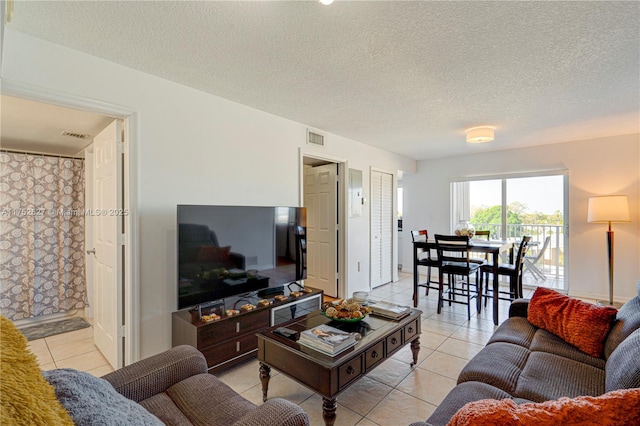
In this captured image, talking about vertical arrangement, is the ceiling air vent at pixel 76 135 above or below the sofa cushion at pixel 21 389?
above

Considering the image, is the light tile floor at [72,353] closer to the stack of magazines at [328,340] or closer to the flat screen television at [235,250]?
the flat screen television at [235,250]

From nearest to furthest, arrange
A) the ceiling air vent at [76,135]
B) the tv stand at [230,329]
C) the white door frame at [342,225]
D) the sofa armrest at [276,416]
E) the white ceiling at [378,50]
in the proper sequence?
1. the sofa armrest at [276,416]
2. the white ceiling at [378,50]
3. the tv stand at [230,329]
4. the ceiling air vent at [76,135]
5. the white door frame at [342,225]

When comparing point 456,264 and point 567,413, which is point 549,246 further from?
point 567,413

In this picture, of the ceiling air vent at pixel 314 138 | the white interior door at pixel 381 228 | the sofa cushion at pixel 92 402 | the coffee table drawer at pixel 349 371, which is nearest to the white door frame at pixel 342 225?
the ceiling air vent at pixel 314 138

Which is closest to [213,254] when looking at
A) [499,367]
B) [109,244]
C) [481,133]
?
[109,244]

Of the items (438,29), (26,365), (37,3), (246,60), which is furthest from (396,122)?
(26,365)

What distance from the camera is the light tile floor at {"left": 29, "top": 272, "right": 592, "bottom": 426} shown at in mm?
1925

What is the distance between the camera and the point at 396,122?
3531 mm

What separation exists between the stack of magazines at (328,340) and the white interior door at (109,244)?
1.55m

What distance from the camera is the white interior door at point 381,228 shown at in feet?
15.9

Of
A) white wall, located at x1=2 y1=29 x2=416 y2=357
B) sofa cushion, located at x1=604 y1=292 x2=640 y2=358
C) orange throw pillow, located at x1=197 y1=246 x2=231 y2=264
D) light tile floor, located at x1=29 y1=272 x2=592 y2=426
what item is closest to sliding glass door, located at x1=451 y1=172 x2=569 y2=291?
light tile floor, located at x1=29 y1=272 x2=592 y2=426

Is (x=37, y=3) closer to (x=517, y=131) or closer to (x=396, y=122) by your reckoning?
(x=396, y=122)

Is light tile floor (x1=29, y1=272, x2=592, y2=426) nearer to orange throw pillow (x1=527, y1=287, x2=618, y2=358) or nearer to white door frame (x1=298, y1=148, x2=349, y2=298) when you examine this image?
orange throw pillow (x1=527, y1=287, x2=618, y2=358)

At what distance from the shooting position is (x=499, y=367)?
157 cm
